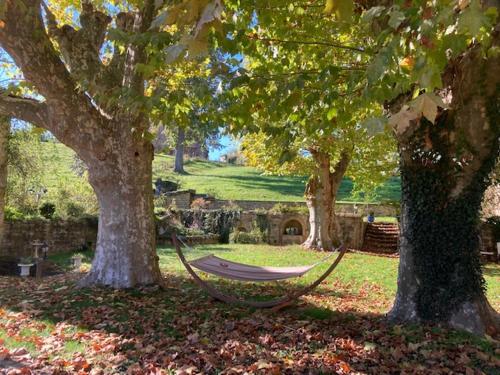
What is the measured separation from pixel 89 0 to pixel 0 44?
6.44 feet

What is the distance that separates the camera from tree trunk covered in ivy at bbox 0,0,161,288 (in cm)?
636

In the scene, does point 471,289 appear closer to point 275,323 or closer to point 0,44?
point 275,323

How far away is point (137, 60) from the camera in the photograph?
279 inches

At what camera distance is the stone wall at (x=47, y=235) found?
13.6m

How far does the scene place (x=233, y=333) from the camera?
4.82 meters

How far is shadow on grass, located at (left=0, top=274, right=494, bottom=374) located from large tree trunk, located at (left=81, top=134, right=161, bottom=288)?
29cm

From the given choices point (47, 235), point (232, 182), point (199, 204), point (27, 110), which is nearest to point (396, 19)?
point (27, 110)

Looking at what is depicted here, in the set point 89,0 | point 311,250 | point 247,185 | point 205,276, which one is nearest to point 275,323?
point 205,276

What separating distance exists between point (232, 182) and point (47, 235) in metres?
25.8

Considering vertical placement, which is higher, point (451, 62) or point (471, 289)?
point (451, 62)

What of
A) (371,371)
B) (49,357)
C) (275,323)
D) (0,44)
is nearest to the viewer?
(371,371)

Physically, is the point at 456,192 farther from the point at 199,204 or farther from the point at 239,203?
the point at 239,203

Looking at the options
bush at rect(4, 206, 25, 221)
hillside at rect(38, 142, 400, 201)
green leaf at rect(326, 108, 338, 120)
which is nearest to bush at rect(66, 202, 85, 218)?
bush at rect(4, 206, 25, 221)

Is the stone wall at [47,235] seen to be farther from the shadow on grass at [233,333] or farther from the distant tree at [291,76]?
the distant tree at [291,76]
